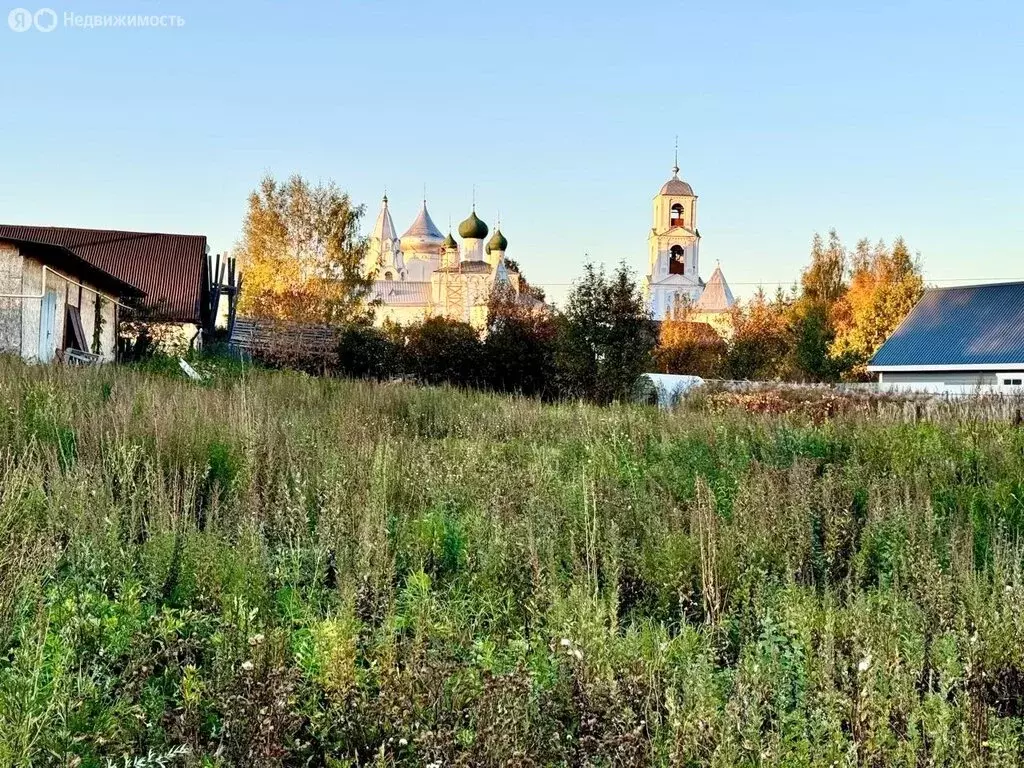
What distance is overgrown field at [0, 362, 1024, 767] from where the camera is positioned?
111 inches

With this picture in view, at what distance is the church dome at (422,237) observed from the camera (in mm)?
106750

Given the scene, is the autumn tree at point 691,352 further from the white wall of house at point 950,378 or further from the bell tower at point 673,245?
the bell tower at point 673,245

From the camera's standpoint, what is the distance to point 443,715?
308 centimetres

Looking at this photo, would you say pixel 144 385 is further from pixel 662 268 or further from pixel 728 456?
pixel 662 268

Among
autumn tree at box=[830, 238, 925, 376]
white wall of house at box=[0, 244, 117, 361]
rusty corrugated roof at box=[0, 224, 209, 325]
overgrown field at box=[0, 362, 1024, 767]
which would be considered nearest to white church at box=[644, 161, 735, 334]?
autumn tree at box=[830, 238, 925, 376]

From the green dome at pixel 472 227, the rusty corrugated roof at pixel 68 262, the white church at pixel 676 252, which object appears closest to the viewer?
the rusty corrugated roof at pixel 68 262

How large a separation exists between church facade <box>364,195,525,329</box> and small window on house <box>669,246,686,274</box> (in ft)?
67.7

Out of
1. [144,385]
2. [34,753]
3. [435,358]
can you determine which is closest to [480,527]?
[34,753]

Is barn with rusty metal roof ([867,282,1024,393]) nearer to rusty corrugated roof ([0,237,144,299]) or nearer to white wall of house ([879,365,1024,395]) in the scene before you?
→ white wall of house ([879,365,1024,395])

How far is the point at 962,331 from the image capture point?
32000 millimetres

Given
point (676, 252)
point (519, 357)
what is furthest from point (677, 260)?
point (519, 357)

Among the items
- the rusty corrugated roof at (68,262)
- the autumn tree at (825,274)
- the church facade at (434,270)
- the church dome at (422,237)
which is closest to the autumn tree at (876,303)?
the autumn tree at (825,274)

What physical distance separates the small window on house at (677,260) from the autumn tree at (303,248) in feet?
214

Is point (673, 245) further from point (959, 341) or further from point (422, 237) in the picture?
point (959, 341)
